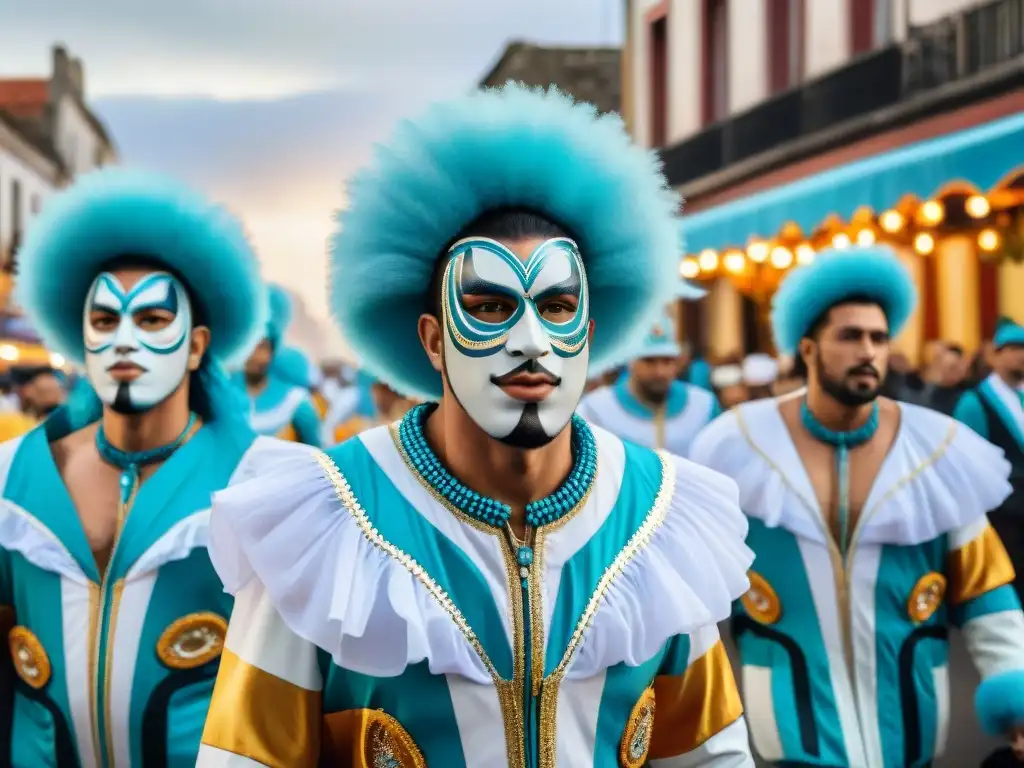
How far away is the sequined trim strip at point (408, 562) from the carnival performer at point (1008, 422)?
4830 millimetres

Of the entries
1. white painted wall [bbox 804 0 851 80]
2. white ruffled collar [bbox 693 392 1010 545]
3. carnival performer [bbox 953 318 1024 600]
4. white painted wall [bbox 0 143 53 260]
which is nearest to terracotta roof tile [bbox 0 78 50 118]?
white painted wall [bbox 0 143 53 260]

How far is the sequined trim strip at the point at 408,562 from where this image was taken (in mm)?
2197

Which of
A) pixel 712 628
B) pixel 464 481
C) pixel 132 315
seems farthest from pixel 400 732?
pixel 132 315

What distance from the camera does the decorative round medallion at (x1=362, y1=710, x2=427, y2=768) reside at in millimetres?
2160

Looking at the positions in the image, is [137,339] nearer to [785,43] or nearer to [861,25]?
[861,25]

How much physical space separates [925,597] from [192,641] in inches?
81.3

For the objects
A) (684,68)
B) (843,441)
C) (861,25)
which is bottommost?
(843,441)

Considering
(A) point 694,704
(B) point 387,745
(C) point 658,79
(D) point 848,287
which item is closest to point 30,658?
(B) point 387,745

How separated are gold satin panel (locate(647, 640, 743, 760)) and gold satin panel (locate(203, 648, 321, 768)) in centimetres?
67

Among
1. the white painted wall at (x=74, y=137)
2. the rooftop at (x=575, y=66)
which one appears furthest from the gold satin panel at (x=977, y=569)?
the white painted wall at (x=74, y=137)

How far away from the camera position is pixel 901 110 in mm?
13961

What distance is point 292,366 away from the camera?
894 centimetres

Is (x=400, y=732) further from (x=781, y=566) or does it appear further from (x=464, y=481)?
(x=781, y=566)

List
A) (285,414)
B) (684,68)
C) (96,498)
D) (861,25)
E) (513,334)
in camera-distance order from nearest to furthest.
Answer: (513,334) < (96,498) < (285,414) < (861,25) < (684,68)
